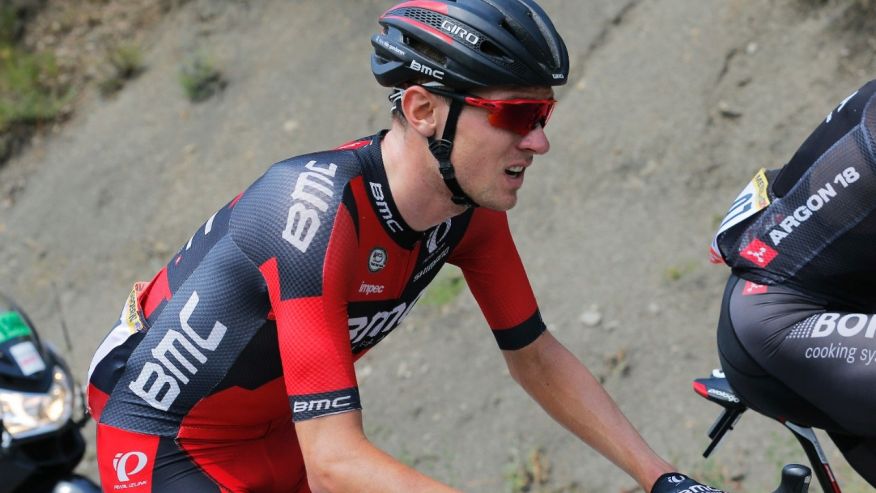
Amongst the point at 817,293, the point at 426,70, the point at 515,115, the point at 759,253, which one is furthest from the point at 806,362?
the point at 426,70

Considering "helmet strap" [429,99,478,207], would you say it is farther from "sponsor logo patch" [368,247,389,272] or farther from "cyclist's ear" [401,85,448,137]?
"sponsor logo patch" [368,247,389,272]

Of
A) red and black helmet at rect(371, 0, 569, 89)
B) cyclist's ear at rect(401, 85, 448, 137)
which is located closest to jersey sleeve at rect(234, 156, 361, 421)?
cyclist's ear at rect(401, 85, 448, 137)

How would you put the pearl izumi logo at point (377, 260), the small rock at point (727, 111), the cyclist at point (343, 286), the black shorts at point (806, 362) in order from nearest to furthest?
the cyclist at point (343, 286) → the pearl izumi logo at point (377, 260) → the black shorts at point (806, 362) → the small rock at point (727, 111)

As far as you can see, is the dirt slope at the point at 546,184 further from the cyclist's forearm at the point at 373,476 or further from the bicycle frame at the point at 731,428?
the cyclist's forearm at the point at 373,476

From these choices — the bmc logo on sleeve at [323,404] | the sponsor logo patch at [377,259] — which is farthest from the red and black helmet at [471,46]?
the bmc logo on sleeve at [323,404]

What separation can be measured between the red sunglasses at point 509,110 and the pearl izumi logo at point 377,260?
0.44 meters

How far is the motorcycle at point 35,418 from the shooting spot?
3.23m

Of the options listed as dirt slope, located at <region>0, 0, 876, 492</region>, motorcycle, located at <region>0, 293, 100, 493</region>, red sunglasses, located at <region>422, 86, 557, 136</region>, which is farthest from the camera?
dirt slope, located at <region>0, 0, 876, 492</region>

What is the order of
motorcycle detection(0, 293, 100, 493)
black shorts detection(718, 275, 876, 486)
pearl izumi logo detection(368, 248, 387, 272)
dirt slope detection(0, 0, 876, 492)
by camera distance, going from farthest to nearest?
dirt slope detection(0, 0, 876, 492), motorcycle detection(0, 293, 100, 493), black shorts detection(718, 275, 876, 486), pearl izumi logo detection(368, 248, 387, 272)

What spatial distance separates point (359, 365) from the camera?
5801 mm

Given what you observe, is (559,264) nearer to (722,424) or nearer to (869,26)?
(869,26)

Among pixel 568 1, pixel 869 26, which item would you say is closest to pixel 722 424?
pixel 869 26

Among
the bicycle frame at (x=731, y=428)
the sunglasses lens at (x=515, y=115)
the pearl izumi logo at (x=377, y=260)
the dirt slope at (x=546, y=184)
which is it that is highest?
the sunglasses lens at (x=515, y=115)

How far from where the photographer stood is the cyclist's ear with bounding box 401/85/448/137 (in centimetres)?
248
